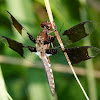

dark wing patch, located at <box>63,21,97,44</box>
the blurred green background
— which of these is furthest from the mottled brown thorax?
dark wing patch, located at <box>63,21,97,44</box>

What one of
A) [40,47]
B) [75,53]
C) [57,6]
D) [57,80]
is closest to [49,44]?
[40,47]

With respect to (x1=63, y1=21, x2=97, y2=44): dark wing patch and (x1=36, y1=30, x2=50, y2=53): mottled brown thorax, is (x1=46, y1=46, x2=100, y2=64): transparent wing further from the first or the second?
(x1=36, y1=30, x2=50, y2=53): mottled brown thorax

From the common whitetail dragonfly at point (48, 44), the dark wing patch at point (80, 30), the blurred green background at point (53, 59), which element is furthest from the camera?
the blurred green background at point (53, 59)

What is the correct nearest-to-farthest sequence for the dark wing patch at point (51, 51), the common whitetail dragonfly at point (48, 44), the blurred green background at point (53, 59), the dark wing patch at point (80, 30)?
the dark wing patch at point (80, 30)
the common whitetail dragonfly at point (48, 44)
the dark wing patch at point (51, 51)
the blurred green background at point (53, 59)

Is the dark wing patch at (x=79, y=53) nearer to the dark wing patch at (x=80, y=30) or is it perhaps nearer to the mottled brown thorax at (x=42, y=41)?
the dark wing patch at (x=80, y=30)

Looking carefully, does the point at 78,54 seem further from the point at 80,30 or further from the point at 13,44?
the point at 13,44

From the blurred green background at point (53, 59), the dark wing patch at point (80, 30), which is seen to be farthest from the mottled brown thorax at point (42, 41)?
the dark wing patch at point (80, 30)

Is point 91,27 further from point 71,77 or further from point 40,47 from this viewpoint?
point 71,77
